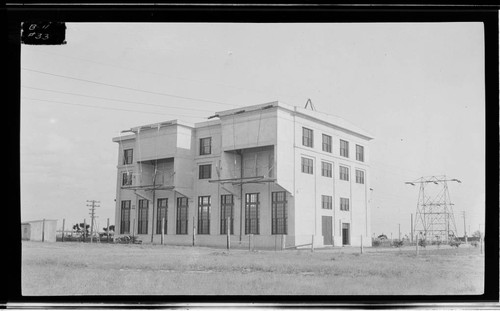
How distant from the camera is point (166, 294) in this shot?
1052cm

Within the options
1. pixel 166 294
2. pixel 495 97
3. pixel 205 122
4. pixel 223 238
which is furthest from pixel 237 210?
pixel 495 97

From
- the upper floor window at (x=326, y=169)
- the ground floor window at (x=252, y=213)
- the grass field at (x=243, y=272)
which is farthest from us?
the ground floor window at (x=252, y=213)

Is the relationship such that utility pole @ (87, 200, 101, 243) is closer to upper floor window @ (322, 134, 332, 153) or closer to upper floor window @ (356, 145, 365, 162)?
upper floor window @ (322, 134, 332, 153)

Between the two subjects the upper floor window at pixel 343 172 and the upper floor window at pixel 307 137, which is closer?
the upper floor window at pixel 307 137

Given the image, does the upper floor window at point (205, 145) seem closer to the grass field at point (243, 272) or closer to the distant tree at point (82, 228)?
the grass field at point (243, 272)

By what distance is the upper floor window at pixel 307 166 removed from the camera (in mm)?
12391

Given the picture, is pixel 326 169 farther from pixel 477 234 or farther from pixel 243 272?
pixel 477 234

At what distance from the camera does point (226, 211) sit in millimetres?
12883

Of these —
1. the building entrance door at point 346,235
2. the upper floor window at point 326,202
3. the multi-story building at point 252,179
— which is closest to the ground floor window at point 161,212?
the multi-story building at point 252,179

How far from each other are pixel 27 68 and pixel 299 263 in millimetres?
6480

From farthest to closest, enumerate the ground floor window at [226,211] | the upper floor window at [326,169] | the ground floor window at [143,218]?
the ground floor window at [143,218]
the ground floor window at [226,211]
the upper floor window at [326,169]

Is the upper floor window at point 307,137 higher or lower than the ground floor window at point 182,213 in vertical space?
higher

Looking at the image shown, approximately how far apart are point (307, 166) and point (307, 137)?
0.64 meters

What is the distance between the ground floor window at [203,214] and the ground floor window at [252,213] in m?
0.90
